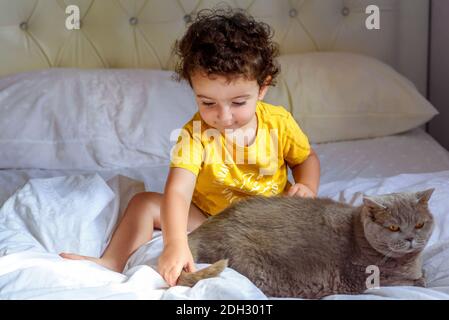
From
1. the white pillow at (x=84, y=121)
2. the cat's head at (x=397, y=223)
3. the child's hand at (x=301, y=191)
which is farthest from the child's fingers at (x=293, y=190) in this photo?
the white pillow at (x=84, y=121)

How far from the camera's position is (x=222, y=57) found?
1.24 m

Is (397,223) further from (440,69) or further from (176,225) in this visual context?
(440,69)

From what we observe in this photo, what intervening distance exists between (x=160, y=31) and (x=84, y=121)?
1.70 feet

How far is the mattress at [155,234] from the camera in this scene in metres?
0.98

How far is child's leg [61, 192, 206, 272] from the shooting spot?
1.29 meters

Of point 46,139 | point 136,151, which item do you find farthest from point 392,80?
point 46,139

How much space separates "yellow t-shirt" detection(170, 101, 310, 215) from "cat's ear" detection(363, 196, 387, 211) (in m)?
0.39

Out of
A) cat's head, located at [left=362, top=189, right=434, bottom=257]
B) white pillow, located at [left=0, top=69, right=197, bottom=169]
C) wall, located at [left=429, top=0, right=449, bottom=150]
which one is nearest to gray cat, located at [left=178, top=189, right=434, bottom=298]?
cat's head, located at [left=362, top=189, right=434, bottom=257]

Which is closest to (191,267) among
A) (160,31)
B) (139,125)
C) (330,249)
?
(330,249)

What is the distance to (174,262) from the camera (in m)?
1.08

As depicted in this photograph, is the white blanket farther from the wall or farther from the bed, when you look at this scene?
the wall

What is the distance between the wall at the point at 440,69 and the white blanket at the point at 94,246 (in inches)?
26.5
